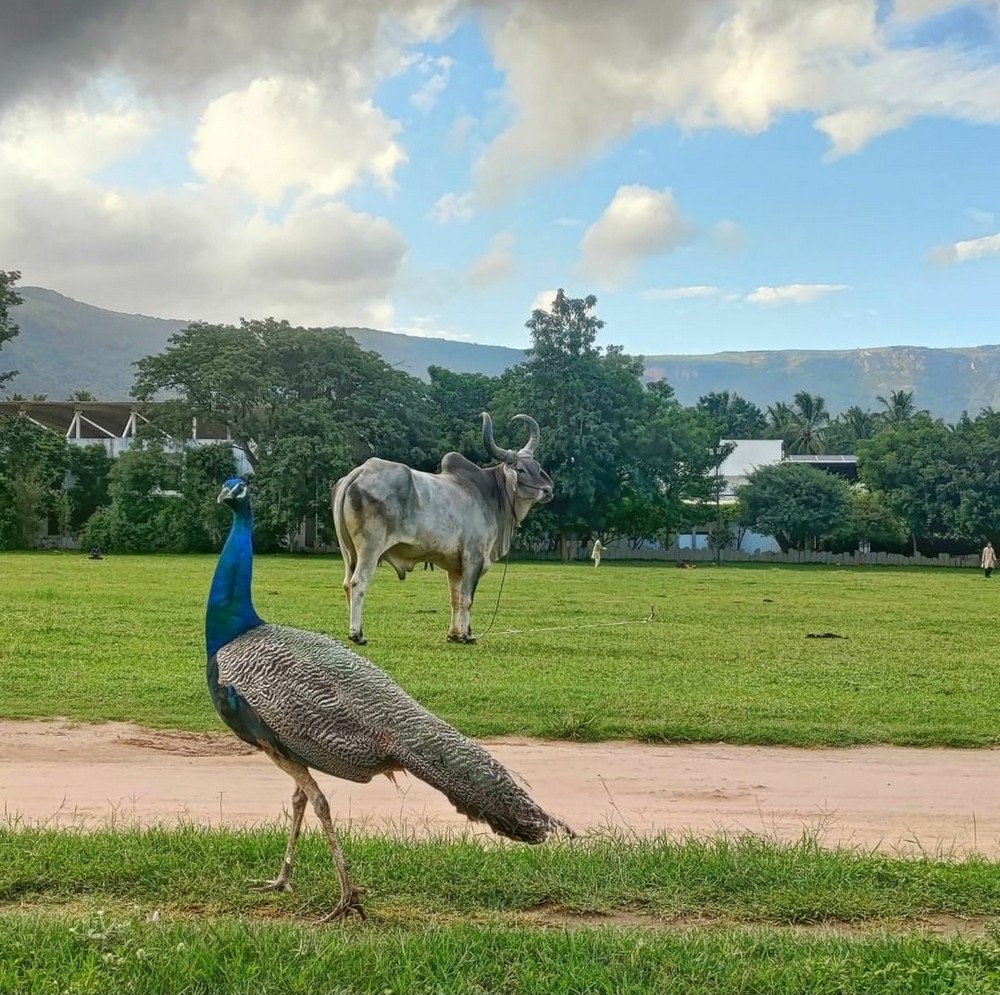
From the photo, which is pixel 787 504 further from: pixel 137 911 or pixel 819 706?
pixel 137 911

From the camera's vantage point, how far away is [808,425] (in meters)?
118

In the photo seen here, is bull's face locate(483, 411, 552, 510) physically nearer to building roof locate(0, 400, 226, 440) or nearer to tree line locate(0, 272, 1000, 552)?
tree line locate(0, 272, 1000, 552)

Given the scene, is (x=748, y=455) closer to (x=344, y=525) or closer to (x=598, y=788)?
(x=344, y=525)

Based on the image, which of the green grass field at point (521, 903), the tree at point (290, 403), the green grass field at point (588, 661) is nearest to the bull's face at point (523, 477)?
the green grass field at point (588, 661)

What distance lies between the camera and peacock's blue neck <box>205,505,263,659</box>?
6020 millimetres

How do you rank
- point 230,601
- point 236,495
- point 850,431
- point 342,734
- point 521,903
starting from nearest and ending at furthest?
point 342,734, point 521,903, point 230,601, point 236,495, point 850,431

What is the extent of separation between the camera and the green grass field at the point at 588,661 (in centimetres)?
1084

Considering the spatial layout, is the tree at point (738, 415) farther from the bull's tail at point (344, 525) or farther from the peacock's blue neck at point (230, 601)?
the peacock's blue neck at point (230, 601)

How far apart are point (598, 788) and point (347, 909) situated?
10.8ft

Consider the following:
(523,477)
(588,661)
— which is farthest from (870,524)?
(588,661)

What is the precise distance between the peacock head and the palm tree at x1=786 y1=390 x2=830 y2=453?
106 meters

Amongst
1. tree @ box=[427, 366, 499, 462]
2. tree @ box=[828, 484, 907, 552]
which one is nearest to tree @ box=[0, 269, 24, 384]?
tree @ box=[427, 366, 499, 462]

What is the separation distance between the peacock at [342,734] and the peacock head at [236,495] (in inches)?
32.6

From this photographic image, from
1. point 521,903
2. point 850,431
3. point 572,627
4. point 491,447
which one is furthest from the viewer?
point 850,431
